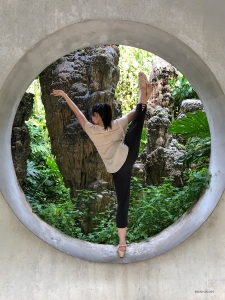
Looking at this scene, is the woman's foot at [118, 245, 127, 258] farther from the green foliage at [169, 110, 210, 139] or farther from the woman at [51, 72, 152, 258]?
the green foliage at [169, 110, 210, 139]

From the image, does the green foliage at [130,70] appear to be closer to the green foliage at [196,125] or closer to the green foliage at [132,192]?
the green foliage at [132,192]

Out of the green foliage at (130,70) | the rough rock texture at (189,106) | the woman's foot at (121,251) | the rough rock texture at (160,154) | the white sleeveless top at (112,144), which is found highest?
the green foliage at (130,70)

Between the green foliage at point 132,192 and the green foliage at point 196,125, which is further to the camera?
the green foliage at point 196,125

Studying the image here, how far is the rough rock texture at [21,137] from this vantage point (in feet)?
20.3

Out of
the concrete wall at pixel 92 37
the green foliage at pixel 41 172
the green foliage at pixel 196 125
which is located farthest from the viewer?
the green foliage at pixel 41 172

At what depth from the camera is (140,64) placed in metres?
11.6

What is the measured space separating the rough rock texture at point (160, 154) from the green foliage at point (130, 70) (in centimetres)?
222

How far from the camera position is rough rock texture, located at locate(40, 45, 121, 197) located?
278 inches

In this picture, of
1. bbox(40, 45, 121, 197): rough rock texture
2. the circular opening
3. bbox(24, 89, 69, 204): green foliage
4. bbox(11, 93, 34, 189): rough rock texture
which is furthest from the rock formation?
the circular opening

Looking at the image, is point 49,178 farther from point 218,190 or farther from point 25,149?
point 218,190

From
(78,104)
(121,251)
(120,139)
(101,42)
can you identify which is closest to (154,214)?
(121,251)

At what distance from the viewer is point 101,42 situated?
3.80 meters

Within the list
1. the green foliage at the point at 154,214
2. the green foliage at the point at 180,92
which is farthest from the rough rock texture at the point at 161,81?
the green foliage at the point at 154,214

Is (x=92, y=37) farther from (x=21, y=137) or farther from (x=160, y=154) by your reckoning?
(x=160, y=154)
